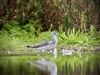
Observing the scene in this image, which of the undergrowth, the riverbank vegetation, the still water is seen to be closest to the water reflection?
the still water

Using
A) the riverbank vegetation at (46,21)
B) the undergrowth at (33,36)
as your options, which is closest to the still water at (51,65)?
the undergrowth at (33,36)

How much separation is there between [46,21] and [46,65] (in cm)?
533

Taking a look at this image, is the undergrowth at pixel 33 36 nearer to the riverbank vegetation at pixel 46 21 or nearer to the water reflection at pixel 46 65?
the riverbank vegetation at pixel 46 21

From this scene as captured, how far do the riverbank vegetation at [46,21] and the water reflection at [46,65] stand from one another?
3.90 meters

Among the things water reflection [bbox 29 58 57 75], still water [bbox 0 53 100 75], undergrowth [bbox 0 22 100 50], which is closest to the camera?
still water [bbox 0 53 100 75]

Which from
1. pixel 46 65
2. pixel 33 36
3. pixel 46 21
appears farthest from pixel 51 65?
pixel 46 21

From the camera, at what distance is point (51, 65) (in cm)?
911

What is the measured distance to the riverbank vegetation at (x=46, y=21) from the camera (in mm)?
13859

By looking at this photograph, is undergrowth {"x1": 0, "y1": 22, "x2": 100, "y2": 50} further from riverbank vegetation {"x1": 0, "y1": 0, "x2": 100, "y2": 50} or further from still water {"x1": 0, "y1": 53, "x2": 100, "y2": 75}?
still water {"x1": 0, "y1": 53, "x2": 100, "y2": 75}

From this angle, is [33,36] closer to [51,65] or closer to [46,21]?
[46,21]

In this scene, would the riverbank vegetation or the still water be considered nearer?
the still water

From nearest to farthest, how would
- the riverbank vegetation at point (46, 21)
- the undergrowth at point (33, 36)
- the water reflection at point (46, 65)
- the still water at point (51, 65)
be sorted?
the still water at point (51, 65), the water reflection at point (46, 65), the undergrowth at point (33, 36), the riverbank vegetation at point (46, 21)

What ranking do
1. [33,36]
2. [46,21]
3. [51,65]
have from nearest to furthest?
1. [51,65]
2. [33,36]
3. [46,21]

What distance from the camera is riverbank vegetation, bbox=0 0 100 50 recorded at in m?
13.9
